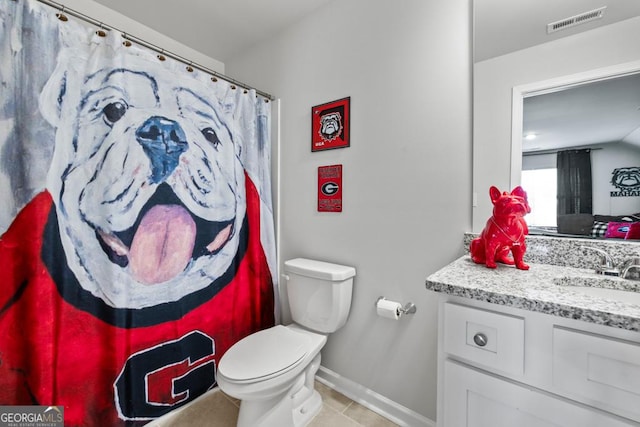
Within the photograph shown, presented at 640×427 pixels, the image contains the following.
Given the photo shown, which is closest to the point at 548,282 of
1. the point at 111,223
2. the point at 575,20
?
the point at 575,20

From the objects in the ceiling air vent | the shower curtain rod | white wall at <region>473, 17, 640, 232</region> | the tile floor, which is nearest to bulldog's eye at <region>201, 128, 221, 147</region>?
the shower curtain rod

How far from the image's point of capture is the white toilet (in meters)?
1.12

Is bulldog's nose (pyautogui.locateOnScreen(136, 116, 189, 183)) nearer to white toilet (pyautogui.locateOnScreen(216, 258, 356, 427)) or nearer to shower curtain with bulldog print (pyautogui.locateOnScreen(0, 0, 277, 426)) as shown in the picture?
shower curtain with bulldog print (pyautogui.locateOnScreen(0, 0, 277, 426))

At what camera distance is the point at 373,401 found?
57.8 inches

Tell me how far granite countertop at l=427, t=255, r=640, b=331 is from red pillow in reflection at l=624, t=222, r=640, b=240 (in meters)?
0.18

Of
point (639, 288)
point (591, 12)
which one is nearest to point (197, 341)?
point (639, 288)

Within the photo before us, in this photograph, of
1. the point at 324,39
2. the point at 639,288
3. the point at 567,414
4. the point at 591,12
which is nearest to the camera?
the point at 567,414

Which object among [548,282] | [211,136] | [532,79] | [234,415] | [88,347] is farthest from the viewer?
[211,136]

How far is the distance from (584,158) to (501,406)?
0.92 metres

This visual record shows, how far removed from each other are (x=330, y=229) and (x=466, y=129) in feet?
2.95

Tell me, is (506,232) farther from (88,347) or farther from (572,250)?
(88,347)

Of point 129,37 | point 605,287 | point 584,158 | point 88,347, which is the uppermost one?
point 129,37

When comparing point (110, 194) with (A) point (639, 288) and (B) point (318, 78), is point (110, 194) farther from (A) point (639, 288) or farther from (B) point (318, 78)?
(A) point (639, 288)

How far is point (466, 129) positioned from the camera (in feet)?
3.90
